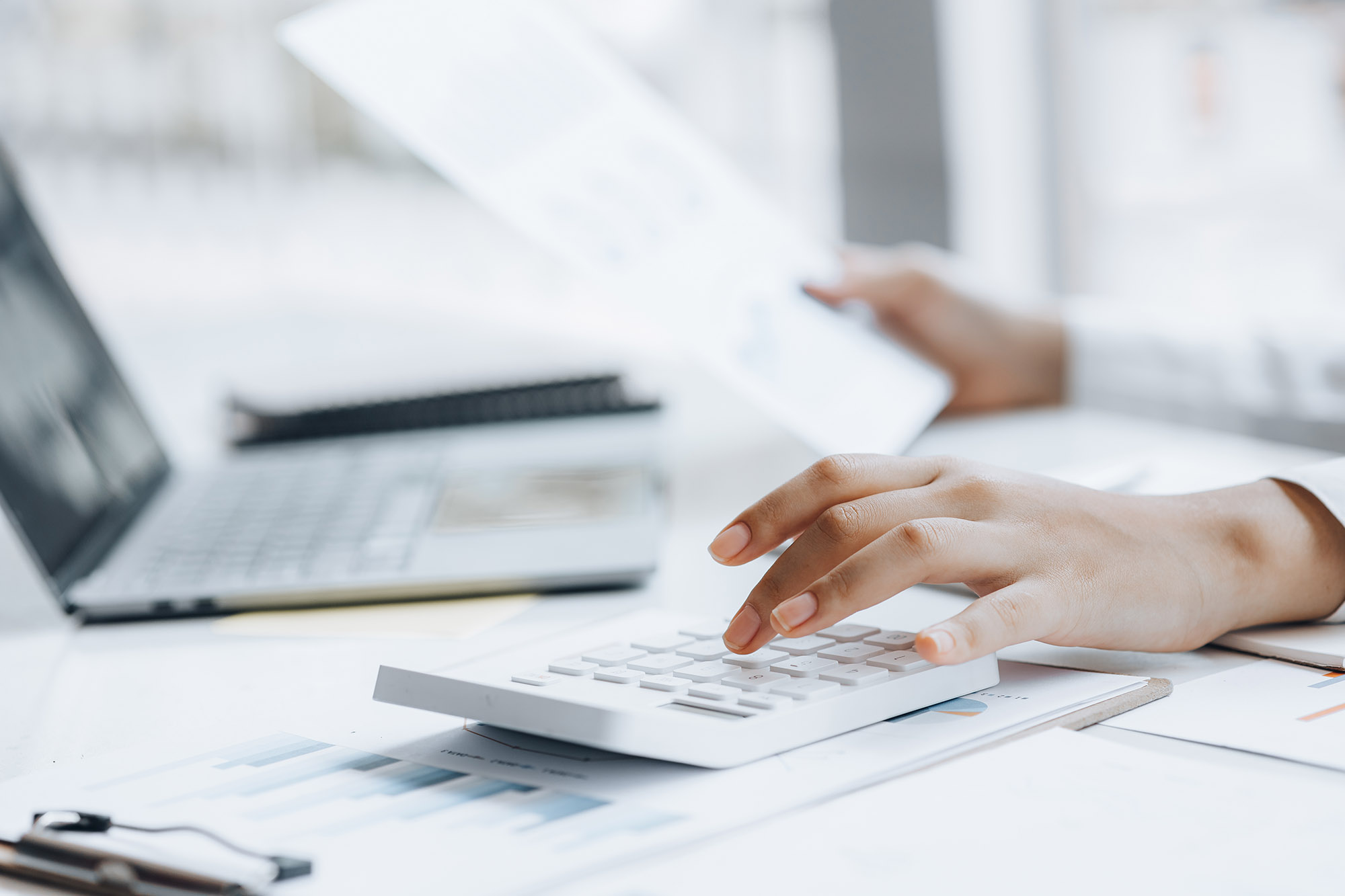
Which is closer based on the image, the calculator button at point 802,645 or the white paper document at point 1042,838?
the white paper document at point 1042,838

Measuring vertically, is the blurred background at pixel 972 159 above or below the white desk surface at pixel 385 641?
above

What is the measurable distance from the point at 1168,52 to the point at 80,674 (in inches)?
70.7

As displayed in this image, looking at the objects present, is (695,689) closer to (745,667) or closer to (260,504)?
(745,667)

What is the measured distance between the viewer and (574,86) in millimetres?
785

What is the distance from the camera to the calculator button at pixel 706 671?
371mm

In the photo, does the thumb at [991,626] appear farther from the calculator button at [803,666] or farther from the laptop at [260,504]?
the laptop at [260,504]

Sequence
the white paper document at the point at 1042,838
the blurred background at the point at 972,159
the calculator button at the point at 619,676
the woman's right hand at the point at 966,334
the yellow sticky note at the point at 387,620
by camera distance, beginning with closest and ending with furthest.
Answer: the white paper document at the point at 1042,838, the calculator button at the point at 619,676, the yellow sticky note at the point at 387,620, the woman's right hand at the point at 966,334, the blurred background at the point at 972,159

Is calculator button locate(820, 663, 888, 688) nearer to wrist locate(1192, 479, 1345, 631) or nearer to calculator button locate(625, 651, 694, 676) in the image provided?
calculator button locate(625, 651, 694, 676)

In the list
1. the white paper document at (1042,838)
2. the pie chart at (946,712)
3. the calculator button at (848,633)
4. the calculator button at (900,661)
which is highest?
the calculator button at (900,661)

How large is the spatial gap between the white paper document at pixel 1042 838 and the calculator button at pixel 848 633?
8 cm

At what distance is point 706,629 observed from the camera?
0.43 meters

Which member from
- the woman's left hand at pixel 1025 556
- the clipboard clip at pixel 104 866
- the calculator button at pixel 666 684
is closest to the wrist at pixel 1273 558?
the woman's left hand at pixel 1025 556

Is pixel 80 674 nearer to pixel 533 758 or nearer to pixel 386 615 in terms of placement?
pixel 386 615

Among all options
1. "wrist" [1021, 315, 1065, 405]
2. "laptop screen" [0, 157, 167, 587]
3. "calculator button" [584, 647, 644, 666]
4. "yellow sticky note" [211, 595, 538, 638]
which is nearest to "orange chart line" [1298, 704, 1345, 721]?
"calculator button" [584, 647, 644, 666]
